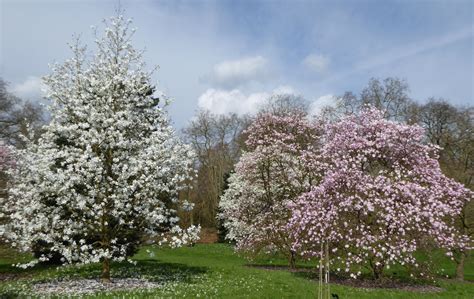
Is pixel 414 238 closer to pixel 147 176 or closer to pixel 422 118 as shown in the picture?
pixel 147 176

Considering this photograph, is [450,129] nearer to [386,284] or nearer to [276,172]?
[276,172]

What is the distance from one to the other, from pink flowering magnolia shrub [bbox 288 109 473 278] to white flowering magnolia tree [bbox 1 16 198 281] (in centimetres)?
575

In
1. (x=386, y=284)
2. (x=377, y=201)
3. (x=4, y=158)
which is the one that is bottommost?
(x=386, y=284)

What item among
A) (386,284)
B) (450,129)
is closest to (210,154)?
(450,129)

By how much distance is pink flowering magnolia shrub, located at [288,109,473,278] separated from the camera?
53.8ft

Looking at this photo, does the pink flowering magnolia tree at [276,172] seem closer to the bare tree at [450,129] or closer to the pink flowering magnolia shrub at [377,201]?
the pink flowering magnolia shrub at [377,201]

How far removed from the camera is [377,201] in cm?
1638

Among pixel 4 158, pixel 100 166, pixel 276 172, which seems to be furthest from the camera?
pixel 276 172

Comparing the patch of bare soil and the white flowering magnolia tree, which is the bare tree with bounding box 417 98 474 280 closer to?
the patch of bare soil

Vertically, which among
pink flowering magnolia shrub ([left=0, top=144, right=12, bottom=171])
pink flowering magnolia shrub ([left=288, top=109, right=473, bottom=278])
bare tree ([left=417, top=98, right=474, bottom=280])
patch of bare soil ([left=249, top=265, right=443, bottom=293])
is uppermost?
bare tree ([left=417, top=98, right=474, bottom=280])

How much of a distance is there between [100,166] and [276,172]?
14.2m

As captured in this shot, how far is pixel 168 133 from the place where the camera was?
1592cm

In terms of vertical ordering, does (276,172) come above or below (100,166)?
above

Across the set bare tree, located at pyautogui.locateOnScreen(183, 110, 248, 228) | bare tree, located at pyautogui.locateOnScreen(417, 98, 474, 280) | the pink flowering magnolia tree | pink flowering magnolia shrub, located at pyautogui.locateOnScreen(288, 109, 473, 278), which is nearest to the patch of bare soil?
pink flowering magnolia shrub, located at pyautogui.locateOnScreen(288, 109, 473, 278)
